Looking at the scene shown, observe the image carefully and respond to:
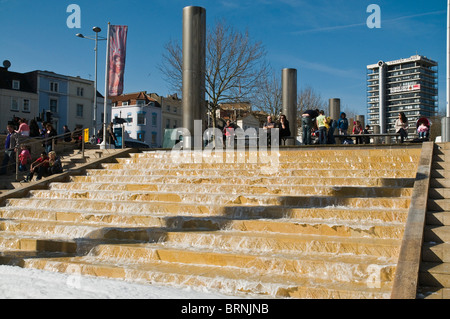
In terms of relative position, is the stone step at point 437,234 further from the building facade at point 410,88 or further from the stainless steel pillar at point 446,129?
the building facade at point 410,88

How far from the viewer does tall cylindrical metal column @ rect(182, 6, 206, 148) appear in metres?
16.1

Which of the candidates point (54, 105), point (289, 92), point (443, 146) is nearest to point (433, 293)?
point (443, 146)

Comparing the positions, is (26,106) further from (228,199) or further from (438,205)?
(438,205)

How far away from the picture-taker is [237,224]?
301 inches

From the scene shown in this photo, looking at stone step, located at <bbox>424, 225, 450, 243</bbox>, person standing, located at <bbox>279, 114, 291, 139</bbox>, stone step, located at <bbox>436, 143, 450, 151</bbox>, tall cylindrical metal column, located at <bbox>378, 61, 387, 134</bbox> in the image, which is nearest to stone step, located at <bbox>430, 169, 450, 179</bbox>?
stone step, located at <bbox>436, 143, 450, 151</bbox>

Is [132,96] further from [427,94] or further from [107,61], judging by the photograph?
[427,94]

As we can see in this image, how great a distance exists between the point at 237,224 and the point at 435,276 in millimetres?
3401

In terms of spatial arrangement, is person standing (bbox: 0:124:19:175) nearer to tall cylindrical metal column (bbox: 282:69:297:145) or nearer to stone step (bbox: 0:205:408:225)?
stone step (bbox: 0:205:408:225)

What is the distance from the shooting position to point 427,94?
5620 inches

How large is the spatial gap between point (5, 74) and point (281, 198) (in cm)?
5326

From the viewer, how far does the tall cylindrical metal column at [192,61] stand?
1606 centimetres

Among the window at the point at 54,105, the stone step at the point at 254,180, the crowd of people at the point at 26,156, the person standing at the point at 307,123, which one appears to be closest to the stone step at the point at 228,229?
A: the stone step at the point at 254,180

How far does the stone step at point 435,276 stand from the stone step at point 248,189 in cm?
309
